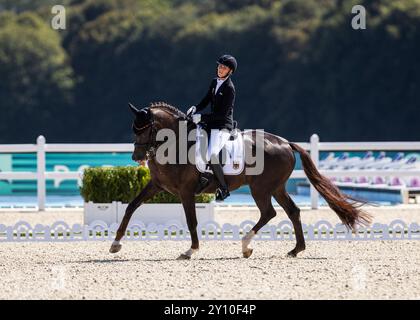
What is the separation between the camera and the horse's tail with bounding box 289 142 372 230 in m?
11.7

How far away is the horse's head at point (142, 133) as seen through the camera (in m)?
10.9

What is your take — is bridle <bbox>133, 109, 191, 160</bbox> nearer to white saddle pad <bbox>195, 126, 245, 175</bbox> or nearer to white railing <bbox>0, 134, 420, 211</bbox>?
white saddle pad <bbox>195, 126, 245, 175</bbox>

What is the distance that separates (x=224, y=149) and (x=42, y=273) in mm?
2531

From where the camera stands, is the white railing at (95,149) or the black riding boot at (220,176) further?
the white railing at (95,149)

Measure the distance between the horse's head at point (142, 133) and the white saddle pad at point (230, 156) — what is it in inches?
20.7

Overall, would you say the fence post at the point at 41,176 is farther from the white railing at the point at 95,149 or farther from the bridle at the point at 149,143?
the bridle at the point at 149,143

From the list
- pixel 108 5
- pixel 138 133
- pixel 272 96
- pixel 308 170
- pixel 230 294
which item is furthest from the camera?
pixel 108 5

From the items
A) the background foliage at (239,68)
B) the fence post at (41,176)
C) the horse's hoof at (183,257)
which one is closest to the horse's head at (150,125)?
the horse's hoof at (183,257)

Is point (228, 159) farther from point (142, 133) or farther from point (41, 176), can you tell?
point (41, 176)

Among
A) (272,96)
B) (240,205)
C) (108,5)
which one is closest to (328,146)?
(240,205)

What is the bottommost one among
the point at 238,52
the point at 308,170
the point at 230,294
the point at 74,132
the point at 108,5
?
the point at 230,294

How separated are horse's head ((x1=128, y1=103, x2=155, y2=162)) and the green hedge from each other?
132 inches

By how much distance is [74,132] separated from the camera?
59406 millimetres

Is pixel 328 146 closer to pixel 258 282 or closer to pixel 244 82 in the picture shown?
pixel 258 282
